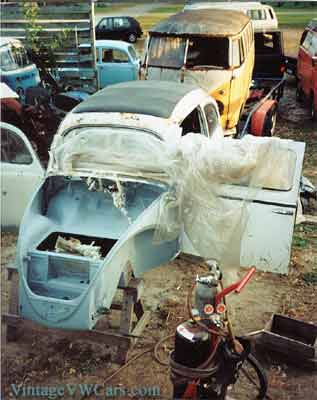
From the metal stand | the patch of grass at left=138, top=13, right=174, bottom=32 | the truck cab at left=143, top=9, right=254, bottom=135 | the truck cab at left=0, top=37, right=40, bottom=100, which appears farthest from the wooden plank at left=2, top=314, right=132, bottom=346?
the patch of grass at left=138, top=13, right=174, bottom=32

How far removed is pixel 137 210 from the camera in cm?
545

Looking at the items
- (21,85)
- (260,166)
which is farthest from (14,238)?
(21,85)

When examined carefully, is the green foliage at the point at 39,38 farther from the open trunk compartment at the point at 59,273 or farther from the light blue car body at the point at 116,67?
the open trunk compartment at the point at 59,273

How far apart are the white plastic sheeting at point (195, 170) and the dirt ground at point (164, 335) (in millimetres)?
733

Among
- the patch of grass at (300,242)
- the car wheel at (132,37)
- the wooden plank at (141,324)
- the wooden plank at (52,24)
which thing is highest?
the wooden plank at (52,24)

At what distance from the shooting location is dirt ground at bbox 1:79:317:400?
14.4 ft

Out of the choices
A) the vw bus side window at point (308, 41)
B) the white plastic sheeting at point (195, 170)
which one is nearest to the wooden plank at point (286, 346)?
the white plastic sheeting at point (195, 170)

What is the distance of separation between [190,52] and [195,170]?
525cm

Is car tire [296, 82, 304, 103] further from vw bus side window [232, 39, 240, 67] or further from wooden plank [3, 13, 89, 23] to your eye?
wooden plank [3, 13, 89, 23]

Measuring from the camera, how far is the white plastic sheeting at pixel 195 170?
5.12 m

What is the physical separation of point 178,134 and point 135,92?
947mm

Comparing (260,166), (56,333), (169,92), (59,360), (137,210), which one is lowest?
(59,360)

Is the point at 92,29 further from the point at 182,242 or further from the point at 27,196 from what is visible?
the point at 182,242

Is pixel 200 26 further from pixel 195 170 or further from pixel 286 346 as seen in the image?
pixel 286 346
